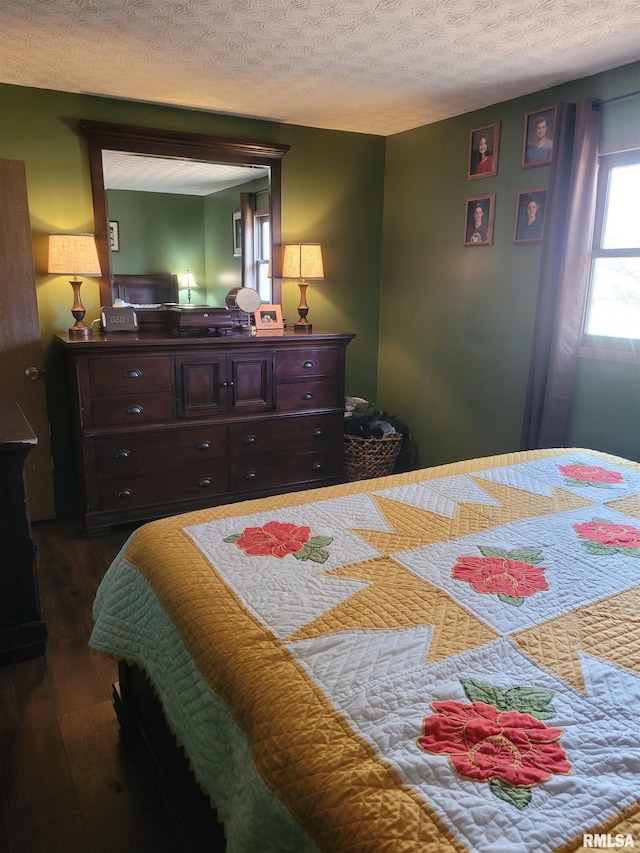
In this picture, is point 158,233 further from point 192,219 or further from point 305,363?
point 305,363

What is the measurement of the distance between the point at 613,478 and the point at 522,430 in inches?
50.5

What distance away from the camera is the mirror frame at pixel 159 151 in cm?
341

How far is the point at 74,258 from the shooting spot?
3256 millimetres

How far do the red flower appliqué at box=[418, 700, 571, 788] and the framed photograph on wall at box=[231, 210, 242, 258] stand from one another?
3.42 m

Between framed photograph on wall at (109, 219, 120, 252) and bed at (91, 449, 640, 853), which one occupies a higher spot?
framed photograph on wall at (109, 219, 120, 252)

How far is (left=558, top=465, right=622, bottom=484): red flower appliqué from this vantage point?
6.74 ft

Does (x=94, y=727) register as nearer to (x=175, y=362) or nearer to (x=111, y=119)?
(x=175, y=362)

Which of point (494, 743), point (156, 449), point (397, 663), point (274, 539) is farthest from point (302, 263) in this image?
point (494, 743)

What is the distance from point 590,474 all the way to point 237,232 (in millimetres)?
2714

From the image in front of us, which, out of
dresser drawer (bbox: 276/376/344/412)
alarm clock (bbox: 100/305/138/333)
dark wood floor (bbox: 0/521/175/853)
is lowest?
dark wood floor (bbox: 0/521/175/853)

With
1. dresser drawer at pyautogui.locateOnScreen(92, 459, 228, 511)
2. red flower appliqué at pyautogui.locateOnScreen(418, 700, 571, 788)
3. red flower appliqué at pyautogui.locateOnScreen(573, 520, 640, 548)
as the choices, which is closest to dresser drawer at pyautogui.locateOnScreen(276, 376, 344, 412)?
dresser drawer at pyautogui.locateOnScreen(92, 459, 228, 511)

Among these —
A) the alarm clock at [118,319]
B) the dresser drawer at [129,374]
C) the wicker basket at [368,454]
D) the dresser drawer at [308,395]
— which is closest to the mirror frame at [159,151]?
the alarm clock at [118,319]

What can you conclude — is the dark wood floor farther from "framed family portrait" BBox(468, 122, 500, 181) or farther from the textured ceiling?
"framed family portrait" BBox(468, 122, 500, 181)

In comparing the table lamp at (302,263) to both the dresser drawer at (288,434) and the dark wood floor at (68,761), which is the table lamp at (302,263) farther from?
the dark wood floor at (68,761)
